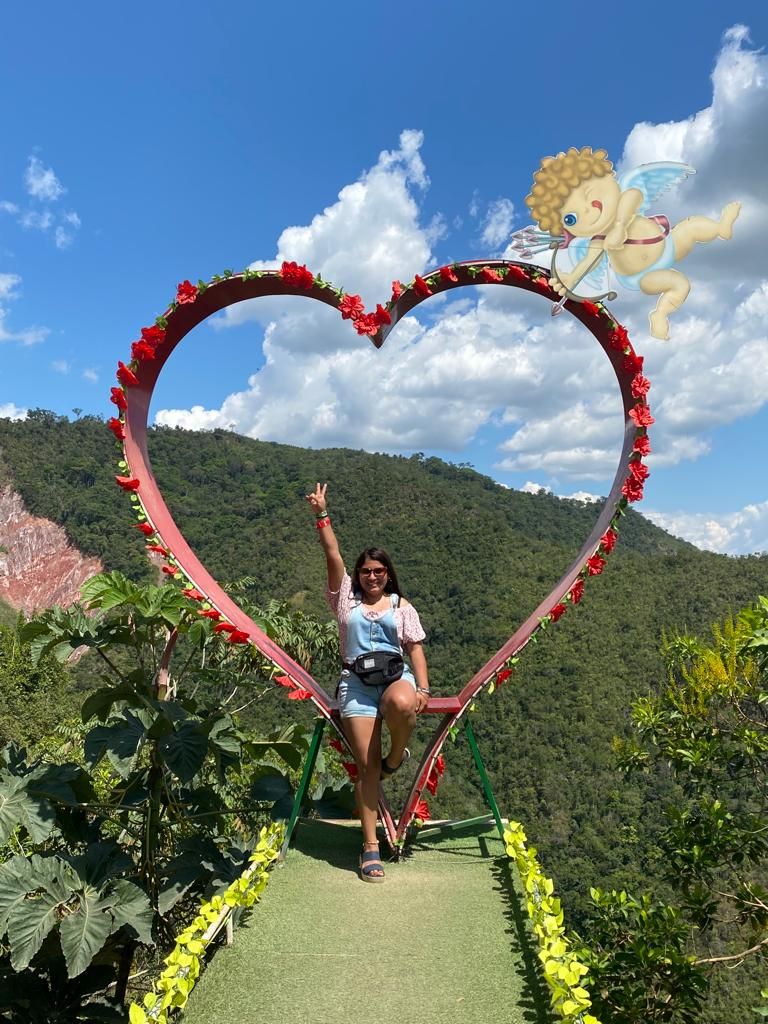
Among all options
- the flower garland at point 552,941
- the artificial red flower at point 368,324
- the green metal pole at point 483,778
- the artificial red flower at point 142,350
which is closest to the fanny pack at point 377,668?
the green metal pole at point 483,778

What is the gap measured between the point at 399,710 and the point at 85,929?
1216 millimetres

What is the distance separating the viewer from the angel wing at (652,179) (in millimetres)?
2934

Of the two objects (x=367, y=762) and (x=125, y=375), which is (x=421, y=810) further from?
(x=125, y=375)

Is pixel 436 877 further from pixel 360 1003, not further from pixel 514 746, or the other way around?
pixel 514 746

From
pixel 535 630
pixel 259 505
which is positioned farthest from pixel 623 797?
pixel 259 505

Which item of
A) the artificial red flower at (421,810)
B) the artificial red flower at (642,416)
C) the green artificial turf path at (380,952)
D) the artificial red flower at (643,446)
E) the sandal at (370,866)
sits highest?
the artificial red flower at (642,416)

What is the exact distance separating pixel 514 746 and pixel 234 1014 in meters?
25.7

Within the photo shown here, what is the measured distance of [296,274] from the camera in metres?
3.31

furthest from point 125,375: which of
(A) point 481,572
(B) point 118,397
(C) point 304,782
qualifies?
(A) point 481,572

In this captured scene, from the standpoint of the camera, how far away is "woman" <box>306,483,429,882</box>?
298cm

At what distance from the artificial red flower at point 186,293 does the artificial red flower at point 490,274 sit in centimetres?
117

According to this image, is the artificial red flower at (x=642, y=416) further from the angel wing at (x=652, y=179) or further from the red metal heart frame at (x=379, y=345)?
the angel wing at (x=652, y=179)

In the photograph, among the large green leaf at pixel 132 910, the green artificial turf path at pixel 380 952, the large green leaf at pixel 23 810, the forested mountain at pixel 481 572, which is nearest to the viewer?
the green artificial turf path at pixel 380 952

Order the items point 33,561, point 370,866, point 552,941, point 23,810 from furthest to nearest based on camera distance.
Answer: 1. point 33,561
2. point 370,866
3. point 23,810
4. point 552,941
